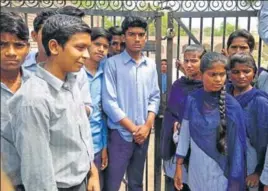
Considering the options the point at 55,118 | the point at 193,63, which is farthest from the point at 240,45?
the point at 55,118

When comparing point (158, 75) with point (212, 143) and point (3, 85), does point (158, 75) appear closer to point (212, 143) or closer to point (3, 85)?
point (212, 143)

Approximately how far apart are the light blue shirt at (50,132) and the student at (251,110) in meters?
1.18

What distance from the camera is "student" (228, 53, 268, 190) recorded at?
2303mm

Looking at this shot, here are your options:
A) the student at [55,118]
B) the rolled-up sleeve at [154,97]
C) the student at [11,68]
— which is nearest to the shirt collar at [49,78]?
the student at [55,118]

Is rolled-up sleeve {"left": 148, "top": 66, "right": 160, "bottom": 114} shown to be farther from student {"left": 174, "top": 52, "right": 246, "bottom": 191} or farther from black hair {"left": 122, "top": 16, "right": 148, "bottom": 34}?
student {"left": 174, "top": 52, "right": 246, "bottom": 191}

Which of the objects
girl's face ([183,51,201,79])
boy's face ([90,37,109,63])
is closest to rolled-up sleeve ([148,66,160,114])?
girl's face ([183,51,201,79])

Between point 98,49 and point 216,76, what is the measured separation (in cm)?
96

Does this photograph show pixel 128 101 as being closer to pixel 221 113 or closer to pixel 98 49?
pixel 98 49

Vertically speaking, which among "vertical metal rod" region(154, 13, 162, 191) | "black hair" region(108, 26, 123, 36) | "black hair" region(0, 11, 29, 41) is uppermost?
"black hair" region(108, 26, 123, 36)

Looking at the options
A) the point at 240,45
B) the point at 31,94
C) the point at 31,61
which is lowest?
the point at 31,94

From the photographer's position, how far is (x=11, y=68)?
125cm

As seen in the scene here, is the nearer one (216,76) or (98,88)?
(216,76)

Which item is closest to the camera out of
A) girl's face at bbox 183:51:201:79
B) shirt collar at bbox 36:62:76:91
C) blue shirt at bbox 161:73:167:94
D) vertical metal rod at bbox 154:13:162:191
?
shirt collar at bbox 36:62:76:91

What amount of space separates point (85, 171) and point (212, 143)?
0.97m
